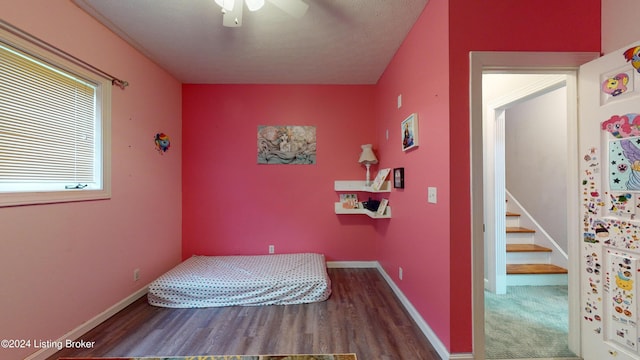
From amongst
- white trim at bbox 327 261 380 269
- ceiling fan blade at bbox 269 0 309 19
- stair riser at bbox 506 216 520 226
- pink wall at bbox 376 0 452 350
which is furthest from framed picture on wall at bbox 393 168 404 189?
stair riser at bbox 506 216 520 226

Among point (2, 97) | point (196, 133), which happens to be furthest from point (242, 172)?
point (2, 97)

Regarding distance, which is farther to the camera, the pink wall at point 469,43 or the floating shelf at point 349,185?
the floating shelf at point 349,185

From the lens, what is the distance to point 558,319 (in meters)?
2.12

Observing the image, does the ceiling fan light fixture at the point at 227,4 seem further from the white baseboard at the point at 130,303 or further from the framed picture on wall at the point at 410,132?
the white baseboard at the point at 130,303

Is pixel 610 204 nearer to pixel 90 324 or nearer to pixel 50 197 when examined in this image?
pixel 50 197

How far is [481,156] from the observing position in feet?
5.18

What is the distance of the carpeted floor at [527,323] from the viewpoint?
1740mm

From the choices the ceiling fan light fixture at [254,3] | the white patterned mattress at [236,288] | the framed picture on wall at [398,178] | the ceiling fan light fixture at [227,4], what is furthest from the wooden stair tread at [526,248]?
the ceiling fan light fixture at [227,4]

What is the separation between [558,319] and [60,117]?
4497 mm

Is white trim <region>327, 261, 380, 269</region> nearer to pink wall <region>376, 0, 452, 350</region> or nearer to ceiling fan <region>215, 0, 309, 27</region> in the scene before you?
pink wall <region>376, 0, 452, 350</region>

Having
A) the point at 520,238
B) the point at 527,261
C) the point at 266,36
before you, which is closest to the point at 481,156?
the point at 266,36

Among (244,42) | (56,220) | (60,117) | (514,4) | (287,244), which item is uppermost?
(244,42)

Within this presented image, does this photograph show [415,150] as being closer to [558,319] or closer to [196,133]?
[558,319]

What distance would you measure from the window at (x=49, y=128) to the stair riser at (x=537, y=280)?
14.3 feet
